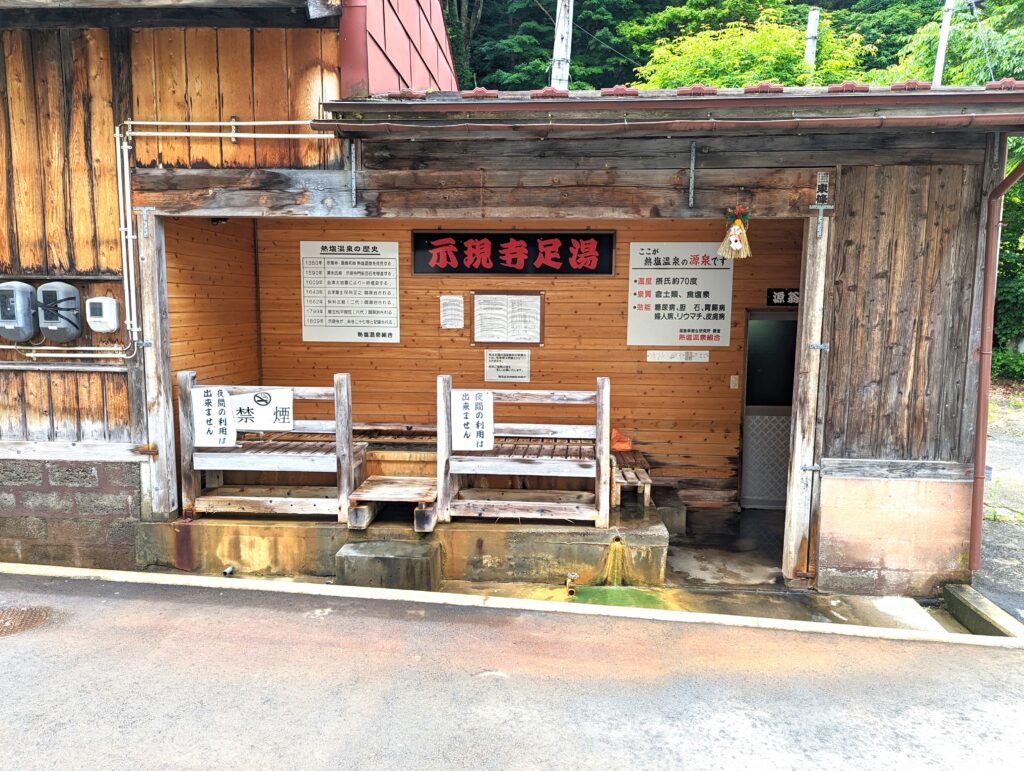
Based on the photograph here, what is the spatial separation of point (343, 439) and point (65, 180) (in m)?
3.42

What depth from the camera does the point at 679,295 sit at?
792 centimetres

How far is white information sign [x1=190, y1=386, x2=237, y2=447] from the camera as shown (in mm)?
6074

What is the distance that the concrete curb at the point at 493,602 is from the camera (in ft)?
15.5

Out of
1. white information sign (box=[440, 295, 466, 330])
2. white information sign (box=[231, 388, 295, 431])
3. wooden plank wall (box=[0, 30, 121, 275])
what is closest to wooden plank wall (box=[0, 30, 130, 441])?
wooden plank wall (box=[0, 30, 121, 275])

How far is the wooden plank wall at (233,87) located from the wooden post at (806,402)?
13.8 ft

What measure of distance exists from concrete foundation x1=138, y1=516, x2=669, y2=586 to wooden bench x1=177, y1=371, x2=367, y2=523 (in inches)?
6.3

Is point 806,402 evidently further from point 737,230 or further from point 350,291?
point 350,291

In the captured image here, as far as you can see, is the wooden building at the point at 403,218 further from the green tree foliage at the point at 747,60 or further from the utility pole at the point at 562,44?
the green tree foliage at the point at 747,60

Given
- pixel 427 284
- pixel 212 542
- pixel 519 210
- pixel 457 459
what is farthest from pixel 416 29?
pixel 212 542

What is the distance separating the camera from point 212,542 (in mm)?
6215

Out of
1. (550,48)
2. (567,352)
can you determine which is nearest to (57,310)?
(567,352)

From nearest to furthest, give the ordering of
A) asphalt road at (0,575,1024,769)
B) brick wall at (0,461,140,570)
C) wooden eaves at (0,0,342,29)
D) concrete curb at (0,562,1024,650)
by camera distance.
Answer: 1. asphalt road at (0,575,1024,769)
2. concrete curb at (0,562,1024,650)
3. wooden eaves at (0,0,342,29)
4. brick wall at (0,461,140,570)

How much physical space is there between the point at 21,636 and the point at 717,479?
22.9 ft

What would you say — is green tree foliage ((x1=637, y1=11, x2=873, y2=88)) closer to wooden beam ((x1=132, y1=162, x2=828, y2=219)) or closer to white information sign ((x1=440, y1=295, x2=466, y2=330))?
white information sign ((x1=440, y1=295, x2=466, y2=330))
